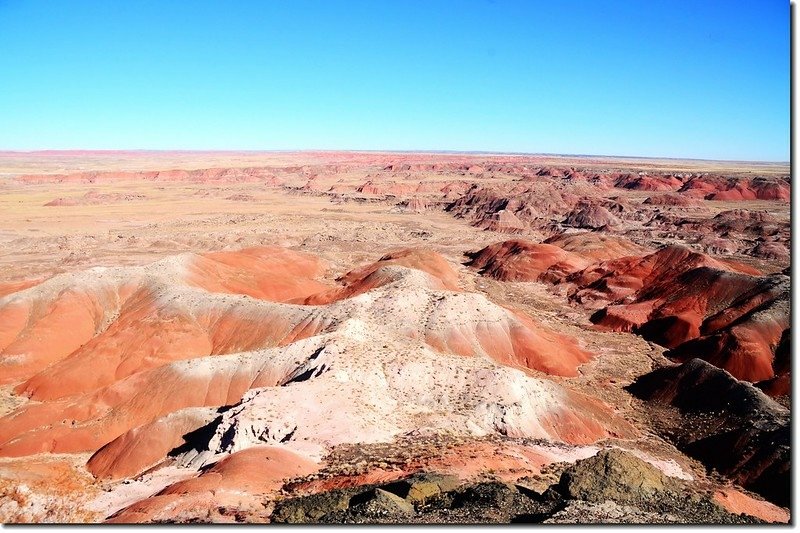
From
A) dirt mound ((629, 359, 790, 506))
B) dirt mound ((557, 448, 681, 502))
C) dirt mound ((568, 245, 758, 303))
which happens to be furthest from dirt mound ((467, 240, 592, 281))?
dirt mound ((557, 448, 681, 502))

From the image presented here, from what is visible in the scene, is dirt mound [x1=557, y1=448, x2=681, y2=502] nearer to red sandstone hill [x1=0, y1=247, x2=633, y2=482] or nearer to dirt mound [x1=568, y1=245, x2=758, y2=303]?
red sandstone hill [x1=0, y1=247, x2=633, y2=482]

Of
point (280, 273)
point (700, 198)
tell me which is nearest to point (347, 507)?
point (280, 273)

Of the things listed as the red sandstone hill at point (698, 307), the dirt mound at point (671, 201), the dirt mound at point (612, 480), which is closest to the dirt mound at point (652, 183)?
the dirt mound at point (671, 201)

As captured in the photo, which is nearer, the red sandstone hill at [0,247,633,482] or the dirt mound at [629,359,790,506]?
the dirt mound at [629,359,790,506]

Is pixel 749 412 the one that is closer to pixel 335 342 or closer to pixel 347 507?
pixel 335 342

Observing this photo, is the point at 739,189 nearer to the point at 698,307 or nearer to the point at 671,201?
the point at 671,201

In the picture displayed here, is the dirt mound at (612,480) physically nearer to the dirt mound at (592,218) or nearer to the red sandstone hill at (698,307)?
the red sandstone hill at (698,307)

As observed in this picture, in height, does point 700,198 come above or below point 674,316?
above
